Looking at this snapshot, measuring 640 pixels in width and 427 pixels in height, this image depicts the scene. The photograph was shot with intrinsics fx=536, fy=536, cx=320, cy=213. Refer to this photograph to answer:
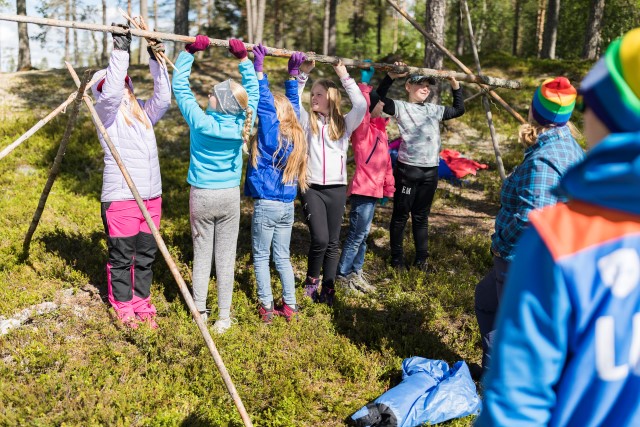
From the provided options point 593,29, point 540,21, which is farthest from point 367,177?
point 540,21

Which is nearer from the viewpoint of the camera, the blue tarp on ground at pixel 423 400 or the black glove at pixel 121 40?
the blue tarp on ground at pixel 423 400

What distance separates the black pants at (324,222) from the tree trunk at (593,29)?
18.0 metres

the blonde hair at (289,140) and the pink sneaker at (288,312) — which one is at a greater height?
the blonde hair at (289,140)

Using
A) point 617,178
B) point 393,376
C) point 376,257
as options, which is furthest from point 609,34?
point 617,178

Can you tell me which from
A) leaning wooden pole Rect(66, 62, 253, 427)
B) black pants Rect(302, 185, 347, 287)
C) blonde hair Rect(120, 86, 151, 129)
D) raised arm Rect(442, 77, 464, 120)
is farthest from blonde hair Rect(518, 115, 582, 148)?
blonde hair Rect(120, 86, 151, 129)

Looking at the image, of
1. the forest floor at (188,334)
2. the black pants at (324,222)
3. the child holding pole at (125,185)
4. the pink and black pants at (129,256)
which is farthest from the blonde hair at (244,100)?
the forest floor at (188,334)

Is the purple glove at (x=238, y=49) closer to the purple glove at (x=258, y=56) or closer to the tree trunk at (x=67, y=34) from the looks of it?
the purple glove at (x=258, y=56)

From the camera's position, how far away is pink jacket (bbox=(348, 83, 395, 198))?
645 cm

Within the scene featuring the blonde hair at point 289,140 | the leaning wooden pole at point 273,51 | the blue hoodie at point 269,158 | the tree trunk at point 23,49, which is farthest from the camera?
the tree trunk at point 23,49

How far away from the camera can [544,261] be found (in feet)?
4.79

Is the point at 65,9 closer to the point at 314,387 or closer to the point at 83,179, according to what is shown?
the point at 83,179

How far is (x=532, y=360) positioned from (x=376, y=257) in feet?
20.8

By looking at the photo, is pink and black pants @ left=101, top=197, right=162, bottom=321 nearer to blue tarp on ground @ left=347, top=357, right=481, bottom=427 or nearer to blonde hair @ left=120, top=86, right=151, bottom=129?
blonde hair @ left=120, top=86, right=151, bottom=129

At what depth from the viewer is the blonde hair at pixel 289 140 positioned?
5.45m
